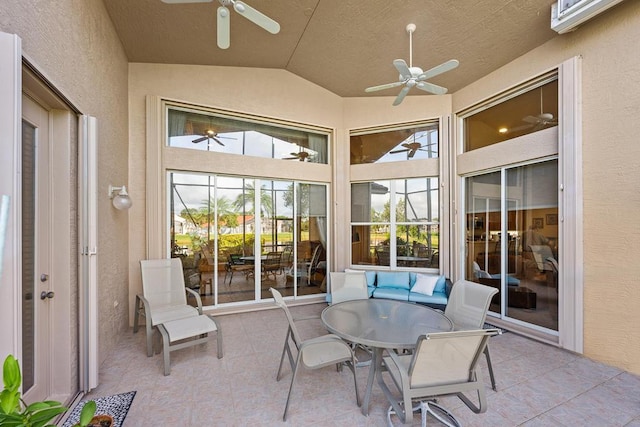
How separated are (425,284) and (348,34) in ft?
13.4

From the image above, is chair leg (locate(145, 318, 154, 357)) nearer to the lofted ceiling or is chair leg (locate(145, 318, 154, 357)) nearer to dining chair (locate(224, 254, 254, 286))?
dining chair (locate(224, 254, 254, 286))

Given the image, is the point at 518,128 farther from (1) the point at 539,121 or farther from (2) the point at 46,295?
(2) the point at 46,295

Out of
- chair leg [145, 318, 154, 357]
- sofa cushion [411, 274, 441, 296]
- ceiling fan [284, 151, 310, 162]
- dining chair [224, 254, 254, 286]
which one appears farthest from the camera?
ceiling fan [284, 151, 310, 162]

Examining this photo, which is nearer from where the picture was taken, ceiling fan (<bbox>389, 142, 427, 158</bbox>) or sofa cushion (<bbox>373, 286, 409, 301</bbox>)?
sofa cushion (<bbox>373, 286, 409, 301</bbox>)

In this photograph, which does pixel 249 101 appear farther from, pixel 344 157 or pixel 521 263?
pixel 521 263

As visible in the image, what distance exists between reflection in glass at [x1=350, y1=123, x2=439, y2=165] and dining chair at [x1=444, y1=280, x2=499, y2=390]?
3065mm

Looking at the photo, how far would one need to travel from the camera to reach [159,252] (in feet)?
14.0

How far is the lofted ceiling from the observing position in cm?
341

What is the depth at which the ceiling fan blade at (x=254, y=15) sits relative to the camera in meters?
2.27

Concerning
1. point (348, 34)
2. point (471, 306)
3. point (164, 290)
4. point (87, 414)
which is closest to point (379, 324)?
point (471, 306)

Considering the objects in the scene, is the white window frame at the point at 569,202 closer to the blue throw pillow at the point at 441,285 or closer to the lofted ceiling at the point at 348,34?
the lofted ceiling at the point at 348,34

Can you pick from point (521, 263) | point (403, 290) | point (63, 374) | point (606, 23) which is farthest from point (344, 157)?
point (63, 374)

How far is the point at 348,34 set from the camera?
13.1 ft

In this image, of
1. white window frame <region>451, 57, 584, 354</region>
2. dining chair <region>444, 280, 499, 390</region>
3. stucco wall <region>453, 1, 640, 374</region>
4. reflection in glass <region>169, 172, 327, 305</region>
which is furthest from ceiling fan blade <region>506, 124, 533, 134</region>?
reflection in glass <region>169, 172, 327, 305</region>
